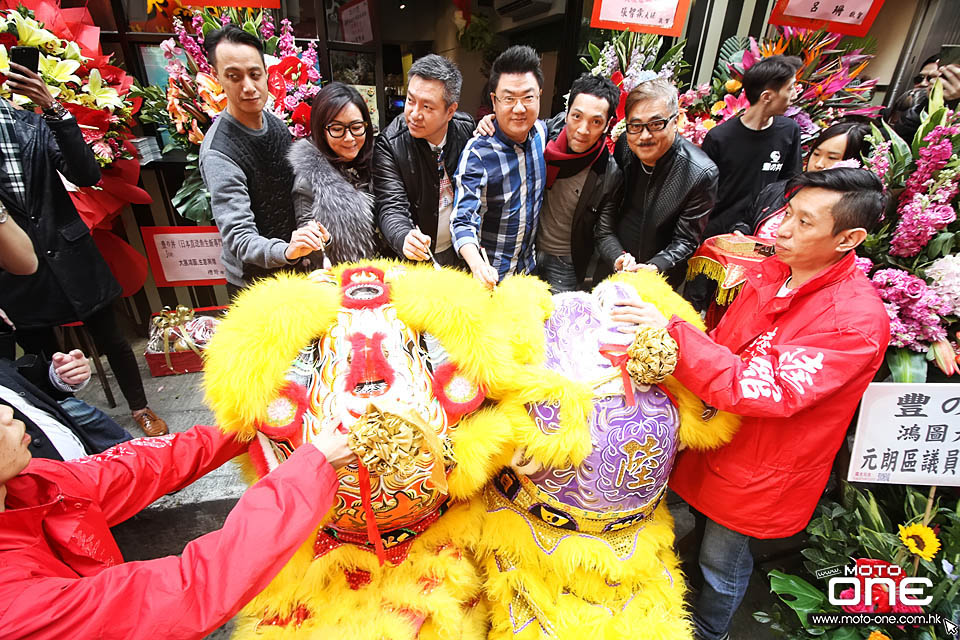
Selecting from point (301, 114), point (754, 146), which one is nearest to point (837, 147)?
point (754, 146)

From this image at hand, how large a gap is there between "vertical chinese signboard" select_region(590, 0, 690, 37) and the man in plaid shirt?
111cm

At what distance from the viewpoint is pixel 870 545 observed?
176 centimetres

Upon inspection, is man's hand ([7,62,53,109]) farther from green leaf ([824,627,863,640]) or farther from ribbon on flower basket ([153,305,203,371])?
green leaf ([824,627,863,640])

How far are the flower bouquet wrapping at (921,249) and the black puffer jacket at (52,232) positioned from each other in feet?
10.8

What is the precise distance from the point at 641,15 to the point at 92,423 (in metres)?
3.31

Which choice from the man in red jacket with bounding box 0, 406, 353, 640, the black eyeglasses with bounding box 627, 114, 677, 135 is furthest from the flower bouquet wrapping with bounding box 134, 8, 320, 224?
the man in red jacket with bounding box 0, 406, 353, 640

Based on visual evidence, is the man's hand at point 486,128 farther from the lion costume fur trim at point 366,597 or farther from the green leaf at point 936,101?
the green leaf at point 936,101

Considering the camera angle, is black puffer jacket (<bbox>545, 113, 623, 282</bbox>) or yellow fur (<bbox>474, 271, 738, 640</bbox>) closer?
yellow fur (<bbox>474, 271, 738, 640</bbox>)

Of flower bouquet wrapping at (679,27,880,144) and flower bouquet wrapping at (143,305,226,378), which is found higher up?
flower bouquet wrapping at (679,27,880,144)

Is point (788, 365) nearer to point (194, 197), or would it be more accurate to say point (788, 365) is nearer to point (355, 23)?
point (194, 197)

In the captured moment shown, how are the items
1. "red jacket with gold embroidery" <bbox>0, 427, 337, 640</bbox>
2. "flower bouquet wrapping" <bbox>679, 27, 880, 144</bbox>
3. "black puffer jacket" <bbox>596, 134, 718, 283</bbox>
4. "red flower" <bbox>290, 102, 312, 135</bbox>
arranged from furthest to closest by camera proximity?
"flower bouquet wrapping" <bbox>679, 27, 880, 144</bbox> < "red flower" <bbox>290, 102, 312, 135</bbox> < "black puffer jacket" <bbox>596, 134, 718, 283</bbox> < "red jacket with gold embroidery" <bbox>0, 427, 337, 640</bbox>

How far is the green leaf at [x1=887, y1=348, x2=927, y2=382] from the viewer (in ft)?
5.47

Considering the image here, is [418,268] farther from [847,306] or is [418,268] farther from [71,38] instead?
[71,38]

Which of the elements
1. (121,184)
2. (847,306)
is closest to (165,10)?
(121,184)
